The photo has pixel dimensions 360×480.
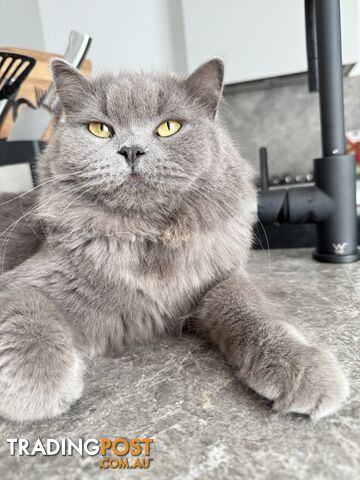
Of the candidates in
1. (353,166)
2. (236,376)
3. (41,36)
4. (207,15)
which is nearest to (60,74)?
(236,376)

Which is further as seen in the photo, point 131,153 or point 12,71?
point 12,71

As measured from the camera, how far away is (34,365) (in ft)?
1.95

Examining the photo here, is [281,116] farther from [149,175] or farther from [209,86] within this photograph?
[149,175]

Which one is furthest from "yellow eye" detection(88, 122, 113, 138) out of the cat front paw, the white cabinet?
the white cabinet

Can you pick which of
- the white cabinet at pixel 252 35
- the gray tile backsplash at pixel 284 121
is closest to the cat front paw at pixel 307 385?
the white cabinet at pixel 252 35

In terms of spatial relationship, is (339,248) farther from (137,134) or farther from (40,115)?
(40,115)

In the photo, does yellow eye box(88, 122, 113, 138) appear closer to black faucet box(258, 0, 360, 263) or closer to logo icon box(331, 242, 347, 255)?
black faucet box(258, 0, 360, 263)

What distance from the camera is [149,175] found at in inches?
29.2

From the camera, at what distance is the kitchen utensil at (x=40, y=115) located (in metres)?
1.47

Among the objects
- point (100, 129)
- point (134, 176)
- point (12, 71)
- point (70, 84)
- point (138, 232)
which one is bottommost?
point (138, 232)

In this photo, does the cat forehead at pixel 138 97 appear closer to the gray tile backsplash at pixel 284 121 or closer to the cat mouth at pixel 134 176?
the cat mouth at pixel 134 176

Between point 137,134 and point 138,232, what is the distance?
7.8 inches

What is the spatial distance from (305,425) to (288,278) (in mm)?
714

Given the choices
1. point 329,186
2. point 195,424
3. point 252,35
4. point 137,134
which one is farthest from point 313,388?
point 252,35
